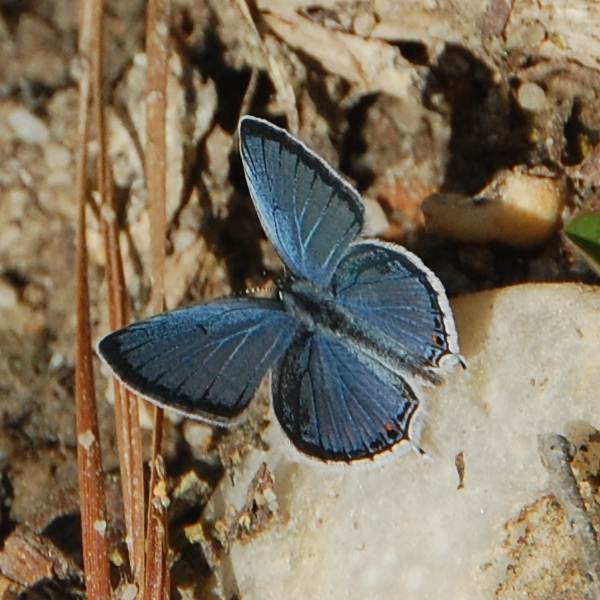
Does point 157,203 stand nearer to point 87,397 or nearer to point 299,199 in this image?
point 299,199

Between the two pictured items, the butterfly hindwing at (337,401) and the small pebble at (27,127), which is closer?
the butterfly hindwing at (337,401)

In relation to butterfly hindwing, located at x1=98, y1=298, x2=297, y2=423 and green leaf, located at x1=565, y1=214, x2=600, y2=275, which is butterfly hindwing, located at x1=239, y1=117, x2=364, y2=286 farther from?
green leaf, located at x1=565, y1=214, x2=600, y2=275

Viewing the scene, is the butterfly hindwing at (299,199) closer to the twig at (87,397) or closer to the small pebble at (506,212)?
the small pebble at (506,212)

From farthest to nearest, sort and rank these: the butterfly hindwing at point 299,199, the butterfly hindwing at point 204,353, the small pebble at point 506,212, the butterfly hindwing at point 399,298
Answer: the small pebble at point 506,212
the butterfly hindwing at point 299,199
the butterfly hindwing at point 399,298
the butterfly hindwing at point 204,353

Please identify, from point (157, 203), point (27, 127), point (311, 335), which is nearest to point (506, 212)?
point (311, 335)

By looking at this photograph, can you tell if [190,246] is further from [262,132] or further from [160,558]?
[160,558]

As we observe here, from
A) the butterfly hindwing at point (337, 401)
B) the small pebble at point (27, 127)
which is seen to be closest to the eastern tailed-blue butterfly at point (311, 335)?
the butterfly hindwing at point (337, 401)
